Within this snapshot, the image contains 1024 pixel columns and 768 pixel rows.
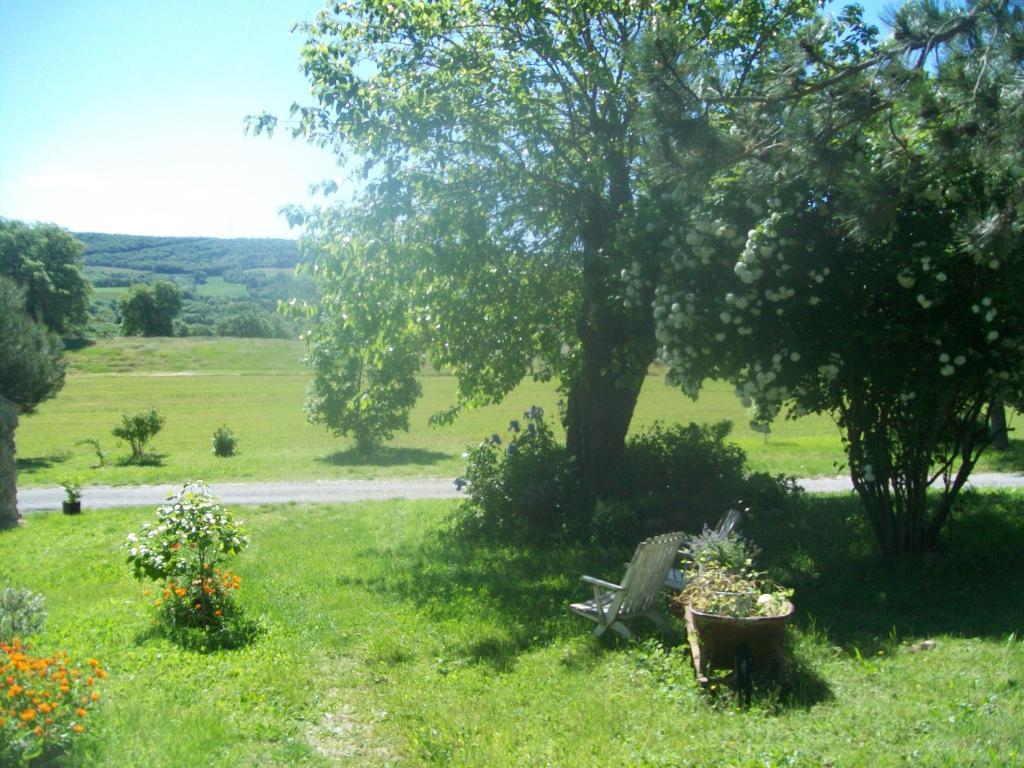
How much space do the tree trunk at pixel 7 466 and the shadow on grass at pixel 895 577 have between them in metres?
10.3

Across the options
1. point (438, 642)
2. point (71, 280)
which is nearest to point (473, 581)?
point (438, 642)

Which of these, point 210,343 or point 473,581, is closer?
point 473,581

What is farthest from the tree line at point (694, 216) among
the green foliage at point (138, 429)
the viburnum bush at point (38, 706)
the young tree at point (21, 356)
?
the young tree at point (21, 356)

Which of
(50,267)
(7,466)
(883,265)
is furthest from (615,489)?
(50,267)

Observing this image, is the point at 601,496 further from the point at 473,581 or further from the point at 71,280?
the point at 71,280

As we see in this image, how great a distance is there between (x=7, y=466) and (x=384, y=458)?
43.7 ft

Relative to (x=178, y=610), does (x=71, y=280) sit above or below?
above

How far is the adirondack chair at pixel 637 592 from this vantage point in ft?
23.1

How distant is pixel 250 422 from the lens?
41.5 meters

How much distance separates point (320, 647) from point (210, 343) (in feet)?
229

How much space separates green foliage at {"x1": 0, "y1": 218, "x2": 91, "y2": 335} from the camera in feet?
177

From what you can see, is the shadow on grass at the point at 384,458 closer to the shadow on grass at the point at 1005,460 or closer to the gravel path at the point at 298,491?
the gravel path at the point at 298,491

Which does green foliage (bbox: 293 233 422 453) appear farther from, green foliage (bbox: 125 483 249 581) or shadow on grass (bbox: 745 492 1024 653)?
shadow on grass (bbox: 745 492 1024 653)

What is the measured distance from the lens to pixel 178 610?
7730 millimetres
